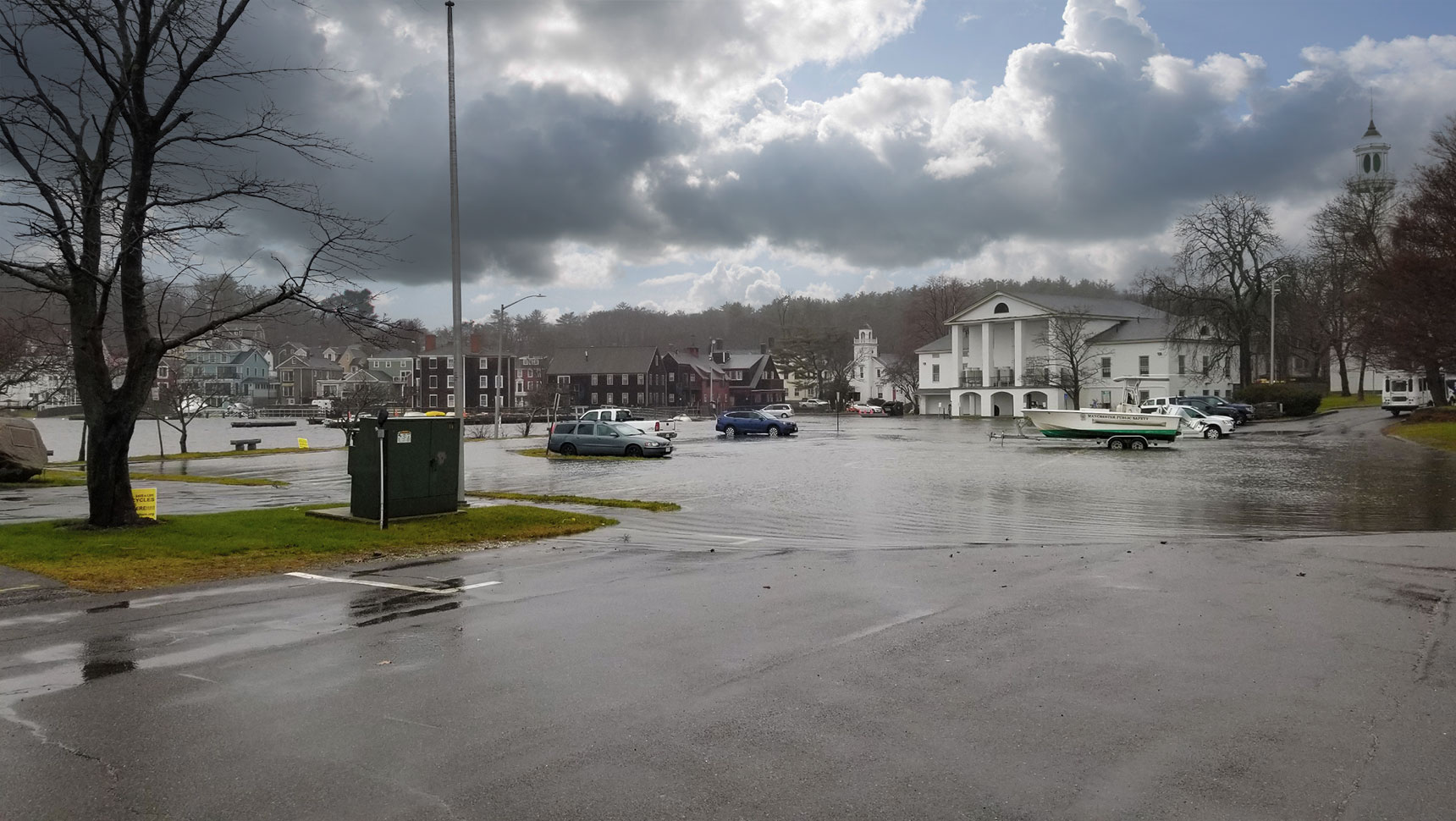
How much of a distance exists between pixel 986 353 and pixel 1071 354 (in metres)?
11.4

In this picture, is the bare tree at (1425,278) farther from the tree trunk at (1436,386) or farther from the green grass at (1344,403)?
the green grass at (1344,403)

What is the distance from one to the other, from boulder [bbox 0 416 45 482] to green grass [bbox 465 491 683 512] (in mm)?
14125

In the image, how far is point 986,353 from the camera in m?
93.4

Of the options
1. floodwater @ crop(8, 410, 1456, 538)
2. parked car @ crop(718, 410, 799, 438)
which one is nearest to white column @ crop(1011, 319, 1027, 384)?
parked car @ crop(718, 410, 799, 438)

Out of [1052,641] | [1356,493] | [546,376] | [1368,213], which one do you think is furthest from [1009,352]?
[1052,641]

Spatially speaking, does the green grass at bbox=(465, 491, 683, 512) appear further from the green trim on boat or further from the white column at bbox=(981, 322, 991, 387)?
the white column at bbox=(981, 322, 991, 387)

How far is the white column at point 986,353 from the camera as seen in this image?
305 feet

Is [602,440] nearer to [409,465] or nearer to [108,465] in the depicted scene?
[409,465]

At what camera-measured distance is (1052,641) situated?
7961 mm

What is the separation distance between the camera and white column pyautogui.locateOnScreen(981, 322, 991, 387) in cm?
9294

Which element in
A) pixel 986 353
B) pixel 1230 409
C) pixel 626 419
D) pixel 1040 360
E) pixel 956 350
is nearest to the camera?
pixel 626 419

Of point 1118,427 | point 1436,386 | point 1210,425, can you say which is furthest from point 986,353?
point 1118,427

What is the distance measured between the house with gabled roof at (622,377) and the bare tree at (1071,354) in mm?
61402

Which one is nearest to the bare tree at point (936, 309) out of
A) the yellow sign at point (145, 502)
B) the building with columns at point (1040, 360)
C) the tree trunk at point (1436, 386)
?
the building with columns at point (1040, 360)
